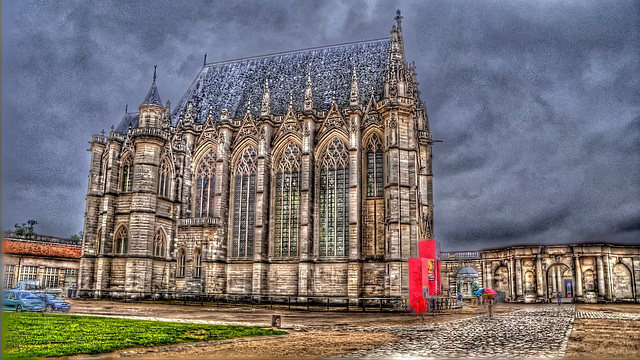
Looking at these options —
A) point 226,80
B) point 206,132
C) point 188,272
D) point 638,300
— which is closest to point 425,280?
point 188,272

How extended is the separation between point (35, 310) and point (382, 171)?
87.1 ft

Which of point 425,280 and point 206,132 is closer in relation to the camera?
point 425,280

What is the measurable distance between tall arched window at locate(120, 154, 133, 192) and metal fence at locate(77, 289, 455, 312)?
30.3 feet

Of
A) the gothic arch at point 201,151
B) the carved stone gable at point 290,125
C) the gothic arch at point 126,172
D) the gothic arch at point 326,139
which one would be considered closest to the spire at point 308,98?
the carved stone gable at point 290,125

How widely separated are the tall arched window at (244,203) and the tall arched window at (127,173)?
934 centimetres

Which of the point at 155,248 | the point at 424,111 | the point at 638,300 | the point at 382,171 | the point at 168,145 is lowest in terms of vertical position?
the point at 638,300

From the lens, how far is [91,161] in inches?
1795

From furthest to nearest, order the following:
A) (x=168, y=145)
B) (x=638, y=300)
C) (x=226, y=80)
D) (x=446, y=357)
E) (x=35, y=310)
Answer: (x=638, y=300)
(x=226, y=80)
(x=168, y=145)
(x=35, y=310)
(x=446, y=357)

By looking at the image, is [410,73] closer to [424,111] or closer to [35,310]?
[424,111]

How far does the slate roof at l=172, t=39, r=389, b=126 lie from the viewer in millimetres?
46031

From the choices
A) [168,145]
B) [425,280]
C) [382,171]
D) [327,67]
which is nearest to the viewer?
[425,280]

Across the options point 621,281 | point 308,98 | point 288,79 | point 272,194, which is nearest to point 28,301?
point 272,194

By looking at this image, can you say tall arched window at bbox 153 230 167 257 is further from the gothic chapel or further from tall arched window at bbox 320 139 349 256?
tall arched window at bbox 320 139 349 256

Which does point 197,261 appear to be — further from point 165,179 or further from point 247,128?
point 247,128
